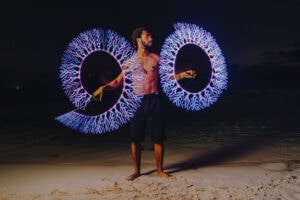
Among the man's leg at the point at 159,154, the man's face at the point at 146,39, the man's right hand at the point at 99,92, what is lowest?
the man's leg at the point at 159,154

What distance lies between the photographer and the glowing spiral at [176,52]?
5773mm

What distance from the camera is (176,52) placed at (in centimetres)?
602

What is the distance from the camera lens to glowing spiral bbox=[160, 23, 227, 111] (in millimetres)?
5773

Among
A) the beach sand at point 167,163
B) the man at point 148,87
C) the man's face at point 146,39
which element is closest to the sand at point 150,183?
the beach sand at point 167,163

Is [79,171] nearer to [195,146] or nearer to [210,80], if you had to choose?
[210,80]

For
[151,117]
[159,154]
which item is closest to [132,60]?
[151,117]

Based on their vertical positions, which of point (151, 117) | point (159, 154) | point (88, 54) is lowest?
point (159, 154)

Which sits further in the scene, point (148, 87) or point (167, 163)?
point (167, 163)

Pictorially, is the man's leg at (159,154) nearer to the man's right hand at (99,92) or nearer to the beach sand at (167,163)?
the beach sand at (167,163)

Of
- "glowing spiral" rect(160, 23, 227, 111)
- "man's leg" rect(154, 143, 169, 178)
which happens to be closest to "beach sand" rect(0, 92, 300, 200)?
"man's leg" rect(154, 143, 169, 178)

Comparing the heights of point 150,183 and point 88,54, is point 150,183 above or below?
below

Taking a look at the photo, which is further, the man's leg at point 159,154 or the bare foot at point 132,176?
the man's leg at point 159,154

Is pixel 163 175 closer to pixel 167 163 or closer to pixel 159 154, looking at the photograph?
pixel 159 154

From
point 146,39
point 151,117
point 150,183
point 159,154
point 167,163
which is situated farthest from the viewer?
point 167,163
